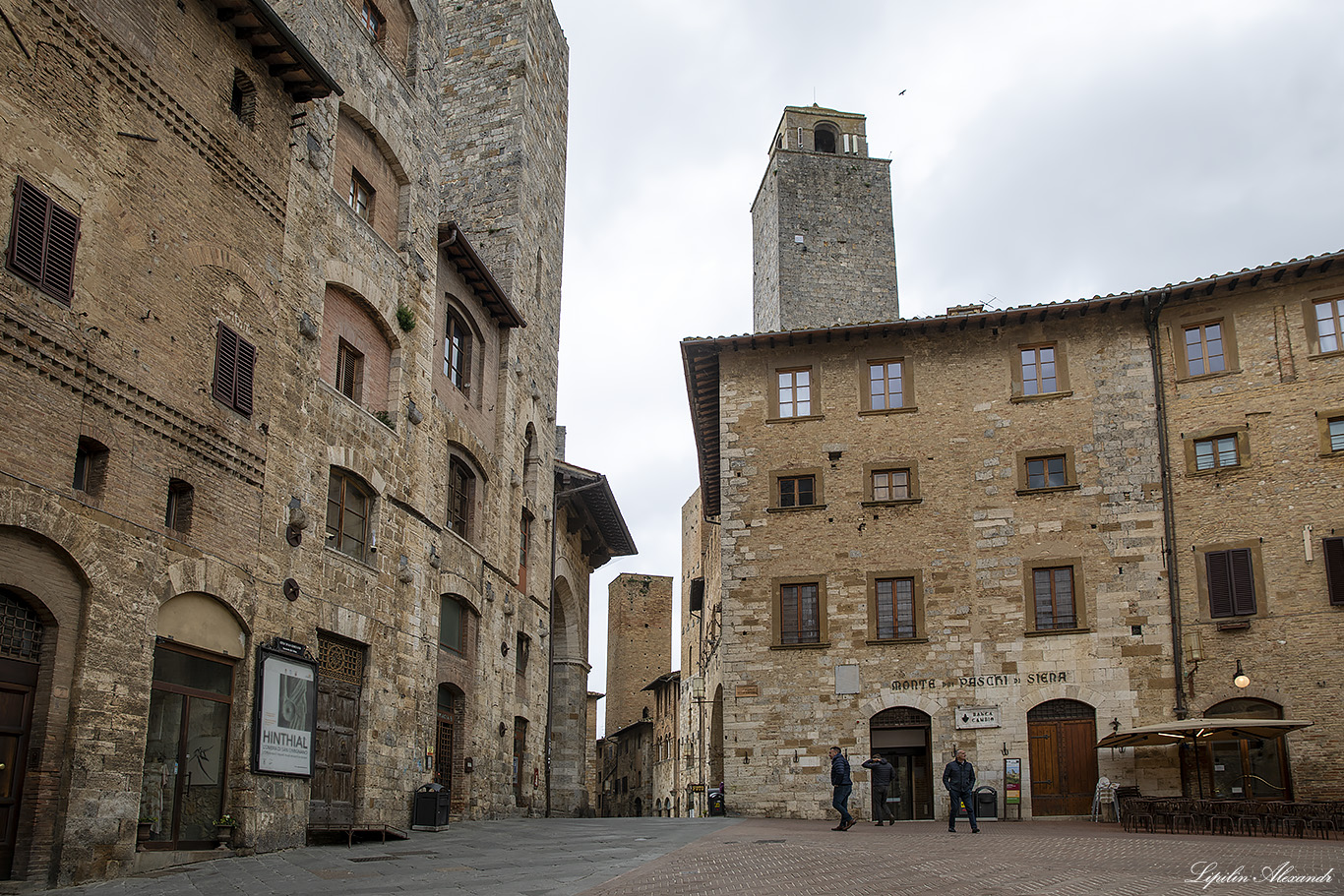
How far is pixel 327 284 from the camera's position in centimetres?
1752

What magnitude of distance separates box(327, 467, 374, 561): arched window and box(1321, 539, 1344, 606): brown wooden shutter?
56.2 ft

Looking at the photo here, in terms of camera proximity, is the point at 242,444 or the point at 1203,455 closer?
the point at 242,444

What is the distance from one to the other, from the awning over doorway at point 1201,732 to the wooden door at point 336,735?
516 inches

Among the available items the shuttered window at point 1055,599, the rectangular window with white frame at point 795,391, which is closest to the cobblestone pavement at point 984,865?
the shuttered window at point 1055,599

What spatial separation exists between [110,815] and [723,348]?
17.1 m

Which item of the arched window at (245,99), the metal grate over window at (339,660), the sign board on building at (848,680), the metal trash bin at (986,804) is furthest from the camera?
the sign board on building at (848,680)

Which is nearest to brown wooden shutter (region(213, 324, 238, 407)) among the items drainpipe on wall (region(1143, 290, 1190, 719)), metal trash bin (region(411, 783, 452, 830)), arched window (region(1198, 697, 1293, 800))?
metal trash bin (region(411, 783, 452, 830))

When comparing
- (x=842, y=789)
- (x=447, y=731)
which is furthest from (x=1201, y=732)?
(x=447, y=731)

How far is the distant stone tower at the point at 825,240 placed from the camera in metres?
43.0

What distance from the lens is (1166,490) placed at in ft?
76.1

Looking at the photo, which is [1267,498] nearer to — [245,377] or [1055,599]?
[1055,599]

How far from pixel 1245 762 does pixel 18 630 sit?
2002cm

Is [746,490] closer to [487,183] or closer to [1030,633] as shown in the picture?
[1030,633]

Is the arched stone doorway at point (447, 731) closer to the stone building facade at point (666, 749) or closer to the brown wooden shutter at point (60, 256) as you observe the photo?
the brown wooden shutter at point (60, 256)
